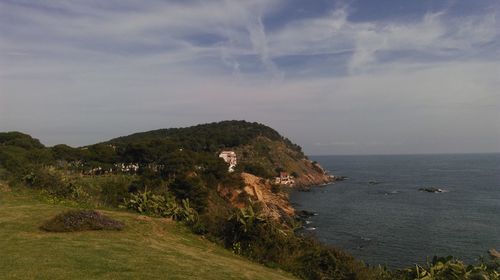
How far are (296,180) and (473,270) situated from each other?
328 ft

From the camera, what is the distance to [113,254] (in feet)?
33.1

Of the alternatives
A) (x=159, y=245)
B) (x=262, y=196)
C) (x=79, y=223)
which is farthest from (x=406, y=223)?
(x=79, y=223)

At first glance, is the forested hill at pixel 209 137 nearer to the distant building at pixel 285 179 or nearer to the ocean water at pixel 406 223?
the distant building at pixel 285 179

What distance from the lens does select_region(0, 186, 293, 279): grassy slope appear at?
866cm

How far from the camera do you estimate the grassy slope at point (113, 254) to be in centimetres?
866

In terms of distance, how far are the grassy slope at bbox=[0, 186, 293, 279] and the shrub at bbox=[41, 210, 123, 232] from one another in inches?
12.4

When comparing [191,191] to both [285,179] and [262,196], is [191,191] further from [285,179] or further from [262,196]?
[285,179]

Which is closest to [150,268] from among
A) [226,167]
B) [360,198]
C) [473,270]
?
[473,270]

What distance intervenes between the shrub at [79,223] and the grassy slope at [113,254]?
0.31m

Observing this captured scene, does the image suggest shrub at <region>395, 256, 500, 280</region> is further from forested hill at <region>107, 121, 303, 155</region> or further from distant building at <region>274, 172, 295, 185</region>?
distant building at <region>274, 172, 295, 185</region>

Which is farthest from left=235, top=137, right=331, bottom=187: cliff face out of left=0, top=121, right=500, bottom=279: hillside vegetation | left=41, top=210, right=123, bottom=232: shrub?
left=41, top=210, right=123, bottom=232: shrub

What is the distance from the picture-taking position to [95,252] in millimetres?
10133

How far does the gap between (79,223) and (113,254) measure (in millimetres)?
3068

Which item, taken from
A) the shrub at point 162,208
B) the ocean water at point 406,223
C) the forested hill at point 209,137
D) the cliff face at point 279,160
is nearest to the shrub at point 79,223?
the shrub at point 162,208
